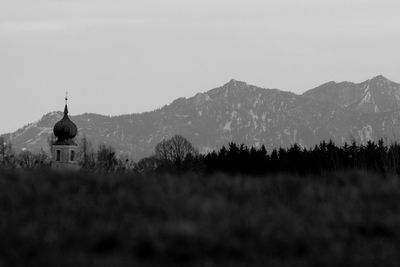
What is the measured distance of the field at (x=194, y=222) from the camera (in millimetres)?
14016

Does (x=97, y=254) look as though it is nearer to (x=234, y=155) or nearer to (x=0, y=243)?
(x=0, y=243)

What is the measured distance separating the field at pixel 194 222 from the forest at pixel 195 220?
0.07ft

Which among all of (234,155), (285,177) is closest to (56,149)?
(234,155)

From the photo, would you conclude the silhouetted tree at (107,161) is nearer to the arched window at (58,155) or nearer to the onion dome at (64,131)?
the onion dome at (64,131)

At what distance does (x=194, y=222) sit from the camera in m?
15.9

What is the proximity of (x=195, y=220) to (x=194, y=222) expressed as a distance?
1.21ft

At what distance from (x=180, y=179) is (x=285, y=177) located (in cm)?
301

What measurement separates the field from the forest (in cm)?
2

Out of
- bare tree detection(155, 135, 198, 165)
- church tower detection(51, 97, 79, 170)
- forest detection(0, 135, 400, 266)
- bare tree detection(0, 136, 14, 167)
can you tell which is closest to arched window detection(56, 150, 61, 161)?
church tower detection(51, 97, 79, 170)

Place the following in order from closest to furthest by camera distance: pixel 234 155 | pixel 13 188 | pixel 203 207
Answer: pixel 203 207 < pixel 13 188 < pixel 234 155

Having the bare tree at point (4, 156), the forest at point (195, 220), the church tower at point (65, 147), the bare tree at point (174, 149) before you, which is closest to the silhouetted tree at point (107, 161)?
the church tower at point (65, 147)

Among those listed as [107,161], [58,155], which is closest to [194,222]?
[107,161]

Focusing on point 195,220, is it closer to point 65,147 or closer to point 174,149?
→ point 65,147

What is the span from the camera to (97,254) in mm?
14094
